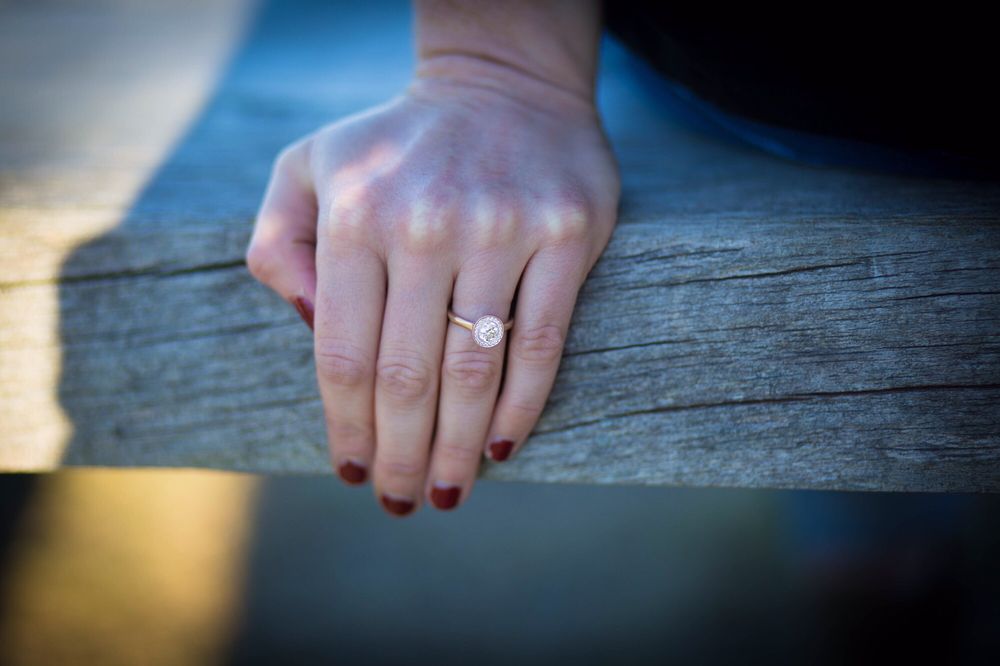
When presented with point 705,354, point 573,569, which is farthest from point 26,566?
point 705,354

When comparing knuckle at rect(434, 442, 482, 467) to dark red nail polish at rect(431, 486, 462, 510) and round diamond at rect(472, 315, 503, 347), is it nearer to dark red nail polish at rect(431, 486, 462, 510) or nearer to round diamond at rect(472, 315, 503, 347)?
dark red nail polish at rect(431, 486, 462, 510)

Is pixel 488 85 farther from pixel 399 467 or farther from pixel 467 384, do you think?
pixel 399 467

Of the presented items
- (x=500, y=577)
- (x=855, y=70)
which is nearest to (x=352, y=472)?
(x=855, y=70)

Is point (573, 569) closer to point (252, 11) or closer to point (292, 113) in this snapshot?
point (292, 113)

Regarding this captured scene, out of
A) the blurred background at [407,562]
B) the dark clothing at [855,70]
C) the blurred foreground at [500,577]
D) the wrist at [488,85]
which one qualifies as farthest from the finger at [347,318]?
the blurred foreground at [500,577]

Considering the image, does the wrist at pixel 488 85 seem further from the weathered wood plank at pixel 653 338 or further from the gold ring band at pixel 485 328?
the gold ring band at pixel 485 328

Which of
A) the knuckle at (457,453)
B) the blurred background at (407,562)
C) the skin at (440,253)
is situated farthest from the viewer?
the blurred background at (407,562)

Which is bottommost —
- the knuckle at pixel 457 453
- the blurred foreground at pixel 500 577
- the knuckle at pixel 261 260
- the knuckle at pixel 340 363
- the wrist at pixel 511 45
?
the blurred foreground at pixel 500 577
